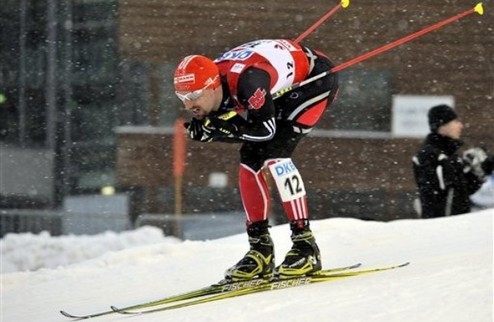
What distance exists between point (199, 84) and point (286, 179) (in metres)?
0.59

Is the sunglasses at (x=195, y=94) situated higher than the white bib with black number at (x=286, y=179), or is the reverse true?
the sunglasses at (x=195, y=94)

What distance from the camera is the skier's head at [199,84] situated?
4824 millimetres

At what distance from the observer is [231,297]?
481 cm


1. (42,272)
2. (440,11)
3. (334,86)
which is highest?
(440,11)

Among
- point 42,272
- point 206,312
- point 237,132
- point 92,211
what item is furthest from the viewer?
point 92,211

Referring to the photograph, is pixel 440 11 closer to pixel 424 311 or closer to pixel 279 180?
pixel 279 180

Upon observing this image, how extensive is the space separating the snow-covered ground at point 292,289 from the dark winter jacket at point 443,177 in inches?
8.7

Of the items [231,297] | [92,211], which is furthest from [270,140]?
[92,211]

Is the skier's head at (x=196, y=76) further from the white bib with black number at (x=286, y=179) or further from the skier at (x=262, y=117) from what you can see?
the white bib with black number at (x=286, y=179)

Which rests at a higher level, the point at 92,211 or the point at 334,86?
the point at 334,86

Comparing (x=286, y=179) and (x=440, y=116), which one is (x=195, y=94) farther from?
(x=440, y=116)

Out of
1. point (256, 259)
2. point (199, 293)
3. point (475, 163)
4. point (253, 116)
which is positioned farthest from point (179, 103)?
point (253, 116)

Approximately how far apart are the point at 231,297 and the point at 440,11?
7.99m

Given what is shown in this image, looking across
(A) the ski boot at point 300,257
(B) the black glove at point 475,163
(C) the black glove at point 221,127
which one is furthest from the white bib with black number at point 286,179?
(B) the black glove at point 475,163
